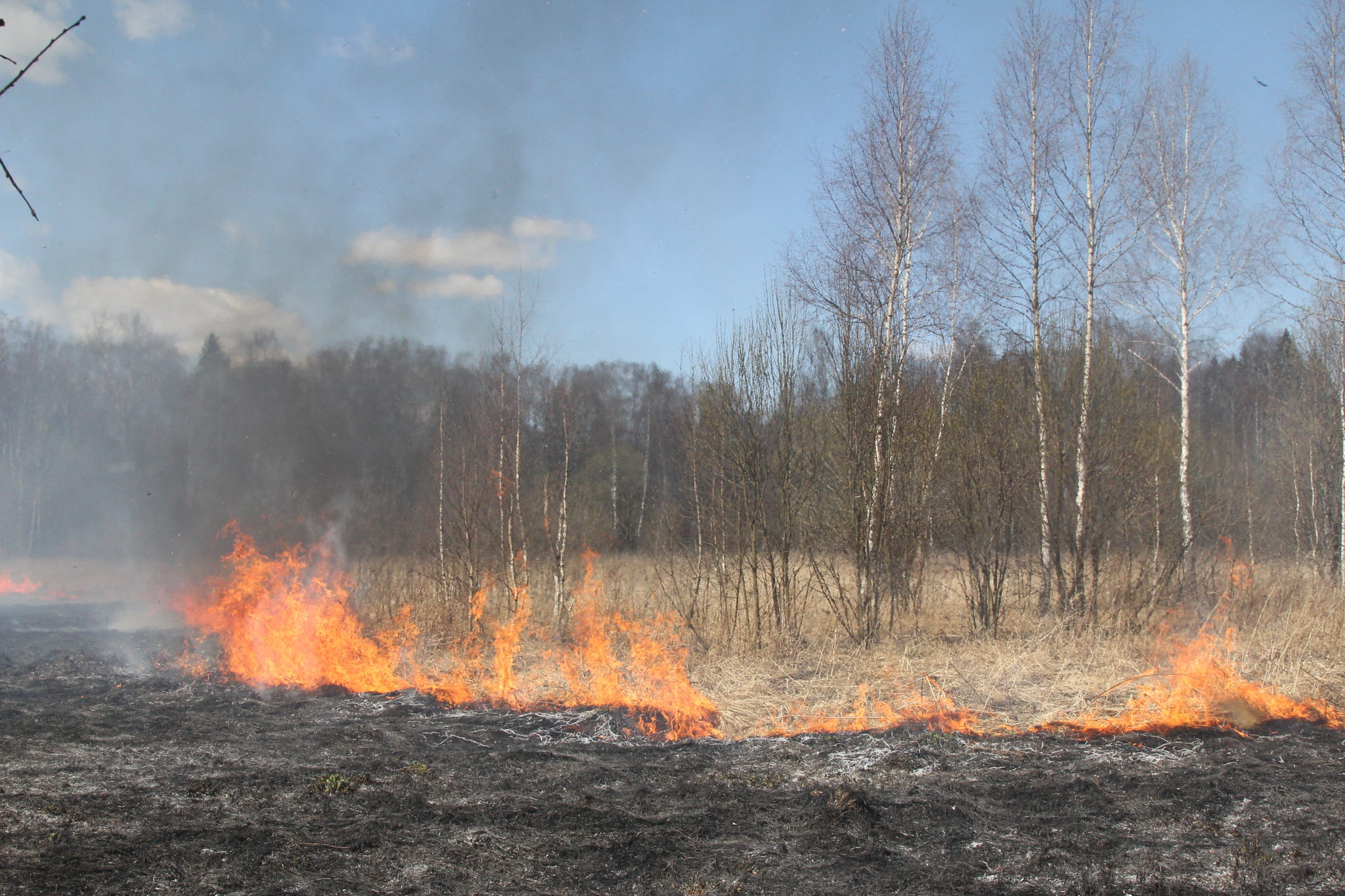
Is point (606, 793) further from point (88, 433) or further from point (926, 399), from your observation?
point (88, 433)

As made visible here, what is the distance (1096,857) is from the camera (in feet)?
13.0

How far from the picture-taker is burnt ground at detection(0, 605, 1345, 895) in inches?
Answer: 147

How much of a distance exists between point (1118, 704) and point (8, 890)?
7.88 metres

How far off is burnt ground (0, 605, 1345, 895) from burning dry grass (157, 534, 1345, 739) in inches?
23.3

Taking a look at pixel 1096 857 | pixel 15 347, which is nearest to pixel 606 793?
pixel 1096 857

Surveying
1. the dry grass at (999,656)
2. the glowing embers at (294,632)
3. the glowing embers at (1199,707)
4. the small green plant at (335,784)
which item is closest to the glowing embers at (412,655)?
the glowing embers at (294,632)

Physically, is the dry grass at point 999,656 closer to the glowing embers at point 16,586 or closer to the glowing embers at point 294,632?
the glowing embers at point 294,632

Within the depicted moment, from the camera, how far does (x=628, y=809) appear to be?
468 cm

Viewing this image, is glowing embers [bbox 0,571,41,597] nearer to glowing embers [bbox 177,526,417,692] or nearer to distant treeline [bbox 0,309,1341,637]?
distant treeline [bbox 0,309,1341,637]

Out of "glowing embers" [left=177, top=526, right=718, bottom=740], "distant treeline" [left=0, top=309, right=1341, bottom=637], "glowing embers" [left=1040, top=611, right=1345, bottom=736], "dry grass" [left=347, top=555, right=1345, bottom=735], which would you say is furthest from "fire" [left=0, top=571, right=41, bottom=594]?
"glowing embers" [left=1040, top=611, right=1345, bottom=736]

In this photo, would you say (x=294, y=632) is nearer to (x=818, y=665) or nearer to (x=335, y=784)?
(x=335, y=784)

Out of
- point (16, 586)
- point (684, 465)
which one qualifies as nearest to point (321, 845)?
point (684, 465)

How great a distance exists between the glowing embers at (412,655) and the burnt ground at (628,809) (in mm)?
693

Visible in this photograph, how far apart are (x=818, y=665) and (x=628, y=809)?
13.8ft
